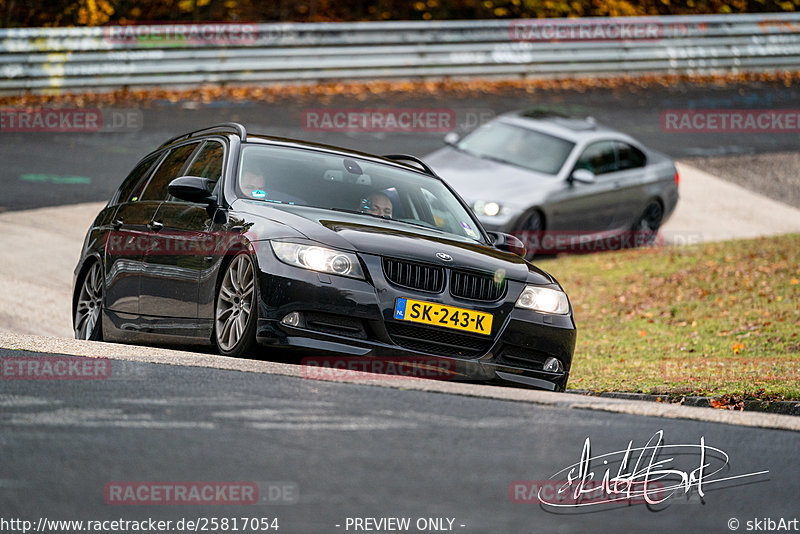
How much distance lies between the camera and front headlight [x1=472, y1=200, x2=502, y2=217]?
1409 centimetres

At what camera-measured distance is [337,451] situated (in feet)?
16.4

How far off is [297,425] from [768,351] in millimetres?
6039

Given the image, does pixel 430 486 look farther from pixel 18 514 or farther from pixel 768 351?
pixel 768 351

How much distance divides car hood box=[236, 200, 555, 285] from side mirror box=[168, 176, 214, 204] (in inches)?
11.2

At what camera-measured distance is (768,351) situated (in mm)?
10172

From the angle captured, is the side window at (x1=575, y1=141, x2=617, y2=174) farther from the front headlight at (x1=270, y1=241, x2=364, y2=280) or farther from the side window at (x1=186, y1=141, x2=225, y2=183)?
the front headlight at (x1=270, y1=241, x2=364, y2=280)

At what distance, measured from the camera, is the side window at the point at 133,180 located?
29.7 ft

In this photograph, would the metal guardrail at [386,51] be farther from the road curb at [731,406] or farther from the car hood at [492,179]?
the road curb at [731,406]

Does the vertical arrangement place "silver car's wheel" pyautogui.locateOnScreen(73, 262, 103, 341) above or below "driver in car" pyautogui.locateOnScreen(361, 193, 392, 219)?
below

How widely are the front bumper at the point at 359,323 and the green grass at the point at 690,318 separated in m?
1.81

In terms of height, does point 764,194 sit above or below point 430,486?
below

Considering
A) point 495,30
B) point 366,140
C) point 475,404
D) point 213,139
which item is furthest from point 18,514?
point 495,30

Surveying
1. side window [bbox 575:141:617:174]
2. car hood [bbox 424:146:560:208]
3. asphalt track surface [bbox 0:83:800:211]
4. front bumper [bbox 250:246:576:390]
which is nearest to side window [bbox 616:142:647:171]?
side window [bbox 575:141:617:174]

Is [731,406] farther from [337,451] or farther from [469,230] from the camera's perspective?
[337,451]
